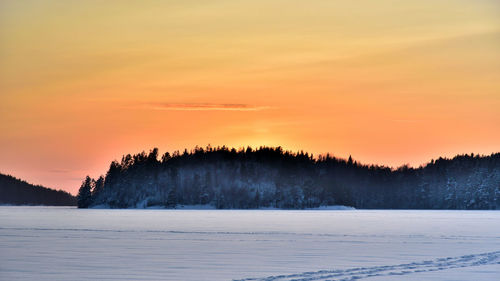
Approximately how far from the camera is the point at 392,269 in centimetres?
3234

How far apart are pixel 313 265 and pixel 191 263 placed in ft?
18.7

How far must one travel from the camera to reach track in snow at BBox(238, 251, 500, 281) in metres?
28.9

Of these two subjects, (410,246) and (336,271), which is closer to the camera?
(336,271)

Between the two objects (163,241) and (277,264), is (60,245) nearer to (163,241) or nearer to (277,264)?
(163,241)

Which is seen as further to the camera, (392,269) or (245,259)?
(245,259)

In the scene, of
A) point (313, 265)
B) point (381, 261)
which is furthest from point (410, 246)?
point (313, 265)

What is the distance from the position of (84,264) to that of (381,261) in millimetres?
14075

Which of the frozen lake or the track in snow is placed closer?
the track in snow

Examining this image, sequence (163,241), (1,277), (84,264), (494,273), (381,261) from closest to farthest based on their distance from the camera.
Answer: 1. (1,277)
2. (494,273)
3. (84,264)
4. (381,261)
5. (163,241)

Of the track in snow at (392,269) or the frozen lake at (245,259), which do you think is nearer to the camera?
the track in snow at (392,269)

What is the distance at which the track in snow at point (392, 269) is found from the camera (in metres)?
28.9

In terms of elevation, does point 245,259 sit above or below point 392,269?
above

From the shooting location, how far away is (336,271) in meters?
31.4

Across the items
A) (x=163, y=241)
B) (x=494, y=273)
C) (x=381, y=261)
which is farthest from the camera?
(x=163, y=241)
